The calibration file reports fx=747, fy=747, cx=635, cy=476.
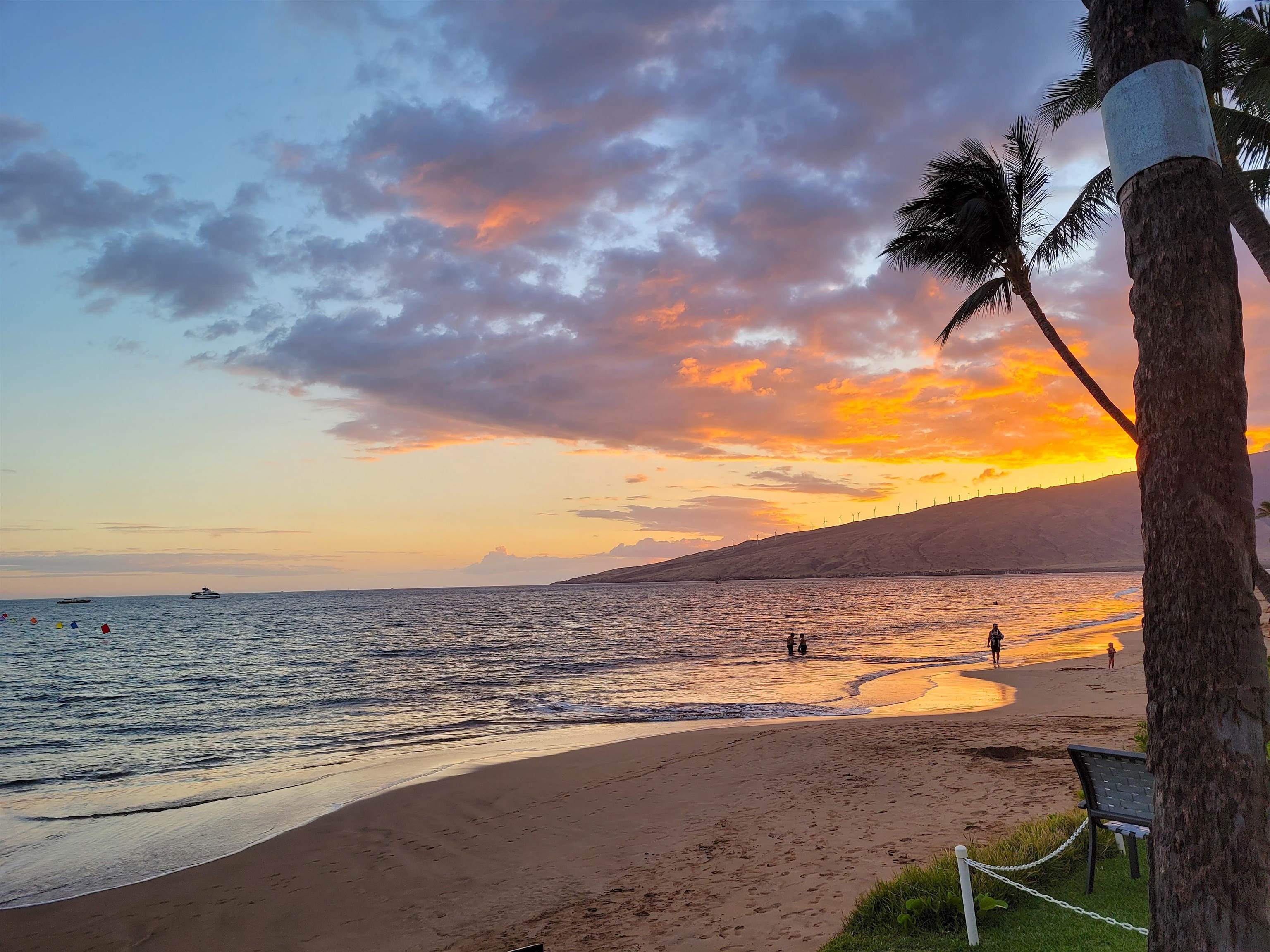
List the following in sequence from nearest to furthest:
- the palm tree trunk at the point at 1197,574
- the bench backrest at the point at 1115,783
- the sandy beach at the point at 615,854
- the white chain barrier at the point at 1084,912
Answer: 1. the palm tree trunk at the point at 1197,574
2. the white chain barrier at the point at 1084,912
3. the bench backrest at the point at 1115,783
4. the sandy beach at the point at 615,854

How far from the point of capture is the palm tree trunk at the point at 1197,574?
9.58 ft

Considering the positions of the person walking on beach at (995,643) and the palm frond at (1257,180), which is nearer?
the palm frond at (1257,180)

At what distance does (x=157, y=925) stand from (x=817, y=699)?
816 inches

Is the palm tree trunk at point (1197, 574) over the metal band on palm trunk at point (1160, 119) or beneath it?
A: beneath

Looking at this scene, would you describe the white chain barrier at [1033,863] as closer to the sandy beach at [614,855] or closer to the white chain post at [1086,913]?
the white chain post at [1086,913]

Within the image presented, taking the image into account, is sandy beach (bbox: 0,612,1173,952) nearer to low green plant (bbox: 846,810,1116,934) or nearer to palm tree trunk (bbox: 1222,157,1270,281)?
low green plant (bbox: 846,810,1116,934)

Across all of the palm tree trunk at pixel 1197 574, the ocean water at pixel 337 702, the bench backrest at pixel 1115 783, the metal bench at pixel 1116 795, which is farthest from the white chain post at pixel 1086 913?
the ocean water at pixel 337 702

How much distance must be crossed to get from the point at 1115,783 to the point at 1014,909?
1.21m

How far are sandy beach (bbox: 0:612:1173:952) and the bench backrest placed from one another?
2.39 metres

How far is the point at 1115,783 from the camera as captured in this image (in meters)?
5.60

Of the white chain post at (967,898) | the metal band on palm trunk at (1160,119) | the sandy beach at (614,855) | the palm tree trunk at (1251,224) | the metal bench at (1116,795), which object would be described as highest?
the palm tree trunk at (1251,224)

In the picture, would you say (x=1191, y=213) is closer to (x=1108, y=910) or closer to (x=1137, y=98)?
(x=1137, y=98)

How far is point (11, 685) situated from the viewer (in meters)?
39.3

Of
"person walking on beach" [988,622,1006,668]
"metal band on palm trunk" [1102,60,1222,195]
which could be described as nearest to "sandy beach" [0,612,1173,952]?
"metal band on palm trunk" [1102,60,1222,195]
